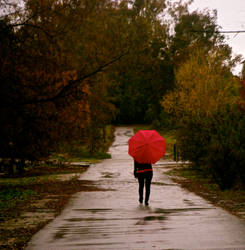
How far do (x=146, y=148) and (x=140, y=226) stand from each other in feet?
11.3

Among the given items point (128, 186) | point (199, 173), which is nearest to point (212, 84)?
point (199, 173)

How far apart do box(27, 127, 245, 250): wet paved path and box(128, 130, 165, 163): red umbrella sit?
1.25 metres

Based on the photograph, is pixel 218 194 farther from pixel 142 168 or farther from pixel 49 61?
pixel 49 61

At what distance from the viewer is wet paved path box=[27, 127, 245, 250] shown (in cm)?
725

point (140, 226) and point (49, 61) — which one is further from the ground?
point (49, 61)

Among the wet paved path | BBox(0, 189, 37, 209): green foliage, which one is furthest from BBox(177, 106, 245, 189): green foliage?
BBox(0, 189, 37, 209): green foliage

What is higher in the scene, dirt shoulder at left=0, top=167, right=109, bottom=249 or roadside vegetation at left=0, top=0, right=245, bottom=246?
roadside vegetation at left=0, top=0, right=245, bottom=246

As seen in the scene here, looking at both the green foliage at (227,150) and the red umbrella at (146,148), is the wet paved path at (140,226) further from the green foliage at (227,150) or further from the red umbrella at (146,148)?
the green foliage at (227,150)

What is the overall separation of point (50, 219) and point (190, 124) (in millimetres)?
13990

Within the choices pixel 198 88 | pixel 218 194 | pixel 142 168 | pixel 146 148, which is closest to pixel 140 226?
pixel 146 148

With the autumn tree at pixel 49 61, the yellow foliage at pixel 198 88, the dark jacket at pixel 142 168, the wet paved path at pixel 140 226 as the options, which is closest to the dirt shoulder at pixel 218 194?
the wet paved path at pixel 140 226

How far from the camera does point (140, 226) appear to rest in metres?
8.91

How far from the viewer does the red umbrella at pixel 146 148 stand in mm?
12133

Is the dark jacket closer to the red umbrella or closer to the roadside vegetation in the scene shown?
the red umbrella
